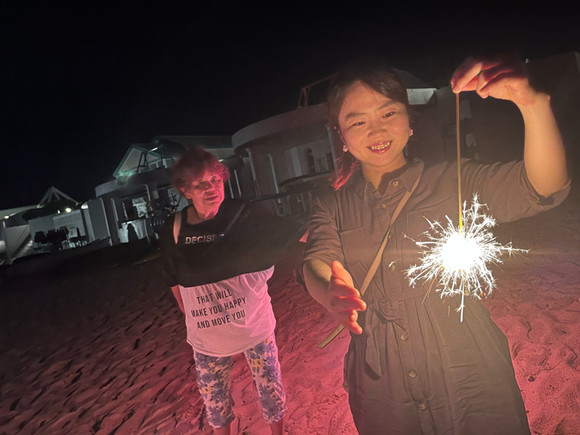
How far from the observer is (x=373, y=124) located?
1.37 metres

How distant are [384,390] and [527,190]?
2.97ft

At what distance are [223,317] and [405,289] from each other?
4.86ft

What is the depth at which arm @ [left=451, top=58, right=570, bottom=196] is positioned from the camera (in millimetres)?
1077

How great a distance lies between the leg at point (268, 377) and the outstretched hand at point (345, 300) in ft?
5.15

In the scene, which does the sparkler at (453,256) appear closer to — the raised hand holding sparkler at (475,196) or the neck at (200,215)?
the raised hand holding sparkler at (475,196)

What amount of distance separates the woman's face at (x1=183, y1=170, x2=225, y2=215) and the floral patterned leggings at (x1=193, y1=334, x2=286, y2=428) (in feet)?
3.36

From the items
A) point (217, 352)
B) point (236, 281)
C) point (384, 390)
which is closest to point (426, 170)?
point (384, 390)

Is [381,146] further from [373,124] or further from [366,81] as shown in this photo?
[366,81]

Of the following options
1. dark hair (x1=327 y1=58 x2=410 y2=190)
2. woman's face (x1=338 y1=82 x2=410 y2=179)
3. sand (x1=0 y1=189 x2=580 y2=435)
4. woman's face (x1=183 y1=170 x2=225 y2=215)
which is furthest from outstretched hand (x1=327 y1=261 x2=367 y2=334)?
sand (x1=0 y1=189 x2=580 y2=435)

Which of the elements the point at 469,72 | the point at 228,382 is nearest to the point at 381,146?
the point at 469,72

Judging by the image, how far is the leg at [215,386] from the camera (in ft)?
8.05

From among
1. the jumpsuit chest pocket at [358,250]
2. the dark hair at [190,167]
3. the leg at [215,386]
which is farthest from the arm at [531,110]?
the leg at [215,386]

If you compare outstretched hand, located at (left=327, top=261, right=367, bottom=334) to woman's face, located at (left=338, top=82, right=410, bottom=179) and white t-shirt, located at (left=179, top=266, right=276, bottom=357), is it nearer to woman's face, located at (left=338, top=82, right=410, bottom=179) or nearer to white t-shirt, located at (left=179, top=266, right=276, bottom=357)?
woman's face, located at (left=338, top=82, right=410, bottom=179)

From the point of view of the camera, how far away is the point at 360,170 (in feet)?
5.23
